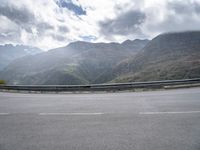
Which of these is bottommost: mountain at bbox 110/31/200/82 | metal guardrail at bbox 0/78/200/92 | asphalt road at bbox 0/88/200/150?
asphalt road at bbox 0/88/200/150

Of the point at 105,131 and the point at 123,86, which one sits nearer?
the point at 105,131

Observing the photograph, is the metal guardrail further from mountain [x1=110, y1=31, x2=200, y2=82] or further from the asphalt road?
mountain [x1=110, y1=31, x2=200, y2=82]

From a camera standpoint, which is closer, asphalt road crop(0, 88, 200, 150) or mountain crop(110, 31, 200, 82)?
asphalt road crop(0, 88, 200, 150)

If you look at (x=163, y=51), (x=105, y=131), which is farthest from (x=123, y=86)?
(x=163, y=51)

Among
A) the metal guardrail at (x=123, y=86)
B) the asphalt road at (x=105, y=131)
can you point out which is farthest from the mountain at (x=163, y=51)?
the asphalt road at (x=105, y=131)

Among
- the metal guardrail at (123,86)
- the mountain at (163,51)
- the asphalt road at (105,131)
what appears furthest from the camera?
the mountain at (163,51)

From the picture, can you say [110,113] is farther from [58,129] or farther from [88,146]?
[88,146]

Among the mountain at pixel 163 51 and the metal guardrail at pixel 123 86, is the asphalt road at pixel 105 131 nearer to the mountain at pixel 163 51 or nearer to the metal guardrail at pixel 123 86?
the metal guardrail at pixel 123 86

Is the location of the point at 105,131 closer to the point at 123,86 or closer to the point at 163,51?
the point at 123,86

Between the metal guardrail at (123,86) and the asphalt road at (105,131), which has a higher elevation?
the metal guardrail at (123,86)

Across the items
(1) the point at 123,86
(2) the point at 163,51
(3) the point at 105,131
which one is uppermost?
(2) the point at 163,51

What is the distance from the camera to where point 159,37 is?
199 meters

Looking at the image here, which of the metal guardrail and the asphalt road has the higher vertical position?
the metal guardrail

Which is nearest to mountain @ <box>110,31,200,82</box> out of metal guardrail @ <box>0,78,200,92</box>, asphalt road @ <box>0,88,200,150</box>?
metal guardrail @ <box>0,78,200,92</box>
